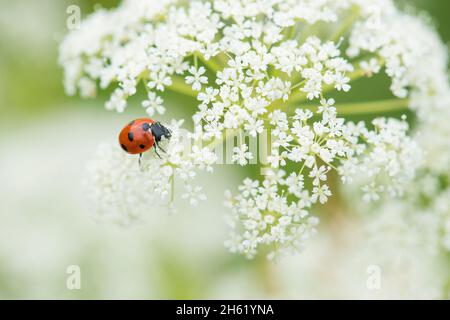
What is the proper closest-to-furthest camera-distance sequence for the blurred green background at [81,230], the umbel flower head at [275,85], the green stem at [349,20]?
1. the umbel flower head at [275,85]
2. the green stem at [349,20]
3. the blurred green background at [81,230]

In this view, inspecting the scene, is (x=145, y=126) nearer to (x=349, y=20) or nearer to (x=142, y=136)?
(x=142, y=136)

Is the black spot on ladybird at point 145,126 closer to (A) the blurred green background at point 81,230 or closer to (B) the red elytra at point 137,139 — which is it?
(B) the red elytra at point 137,139

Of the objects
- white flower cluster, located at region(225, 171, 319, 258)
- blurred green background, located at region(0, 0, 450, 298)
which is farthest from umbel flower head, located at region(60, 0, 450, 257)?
blurred green background, located at region(0, 0, 450, 298)

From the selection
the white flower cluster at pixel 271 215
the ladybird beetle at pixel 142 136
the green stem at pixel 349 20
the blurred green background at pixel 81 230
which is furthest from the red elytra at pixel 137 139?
the blurred green background at pixel 81 230

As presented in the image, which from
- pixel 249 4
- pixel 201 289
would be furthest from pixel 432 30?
pixel 201 289

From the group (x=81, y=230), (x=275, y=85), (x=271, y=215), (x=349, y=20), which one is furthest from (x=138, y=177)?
(x=81, y=230)
